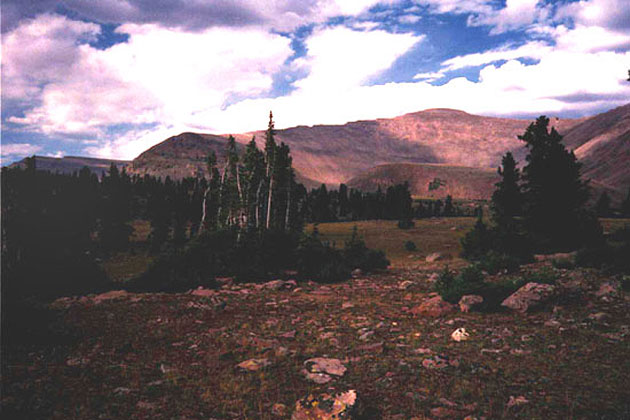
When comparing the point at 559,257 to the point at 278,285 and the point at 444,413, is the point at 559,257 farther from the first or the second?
the point at 444,413

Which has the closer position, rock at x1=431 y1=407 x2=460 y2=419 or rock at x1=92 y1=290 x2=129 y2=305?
rock at x1=431 y1=407 x2=460 y2=419

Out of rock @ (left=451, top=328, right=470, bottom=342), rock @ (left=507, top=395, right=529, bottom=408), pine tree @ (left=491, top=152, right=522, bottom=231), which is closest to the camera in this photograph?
rock @ (left=507, top=395, right=529, bottom=408)

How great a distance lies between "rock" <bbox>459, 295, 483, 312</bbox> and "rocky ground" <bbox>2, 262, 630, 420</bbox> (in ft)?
1.00

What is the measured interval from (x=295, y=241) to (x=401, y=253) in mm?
21865

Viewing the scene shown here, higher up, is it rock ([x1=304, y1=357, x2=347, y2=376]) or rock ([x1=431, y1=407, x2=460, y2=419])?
rock ([x1=431, y1=407, x2=460, y2=419])

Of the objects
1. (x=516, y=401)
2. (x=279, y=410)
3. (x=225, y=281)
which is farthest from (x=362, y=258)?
(x=279, y=410)

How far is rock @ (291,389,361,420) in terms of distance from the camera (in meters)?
5.63

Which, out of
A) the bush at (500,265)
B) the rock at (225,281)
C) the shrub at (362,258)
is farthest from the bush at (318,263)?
the bush at (500,265)

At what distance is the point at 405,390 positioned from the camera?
6867 mm

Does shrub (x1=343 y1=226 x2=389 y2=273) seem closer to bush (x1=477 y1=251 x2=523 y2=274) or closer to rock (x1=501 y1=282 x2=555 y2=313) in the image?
bush (x1=477 y1=251 x2=523 y2=274)

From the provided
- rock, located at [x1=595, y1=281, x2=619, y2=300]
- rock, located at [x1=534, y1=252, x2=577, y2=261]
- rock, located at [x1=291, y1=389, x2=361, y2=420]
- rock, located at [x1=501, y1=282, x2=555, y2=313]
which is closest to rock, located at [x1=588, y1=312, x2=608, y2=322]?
rock, located at [x1=501, y1=282, x2=555, y2=313]

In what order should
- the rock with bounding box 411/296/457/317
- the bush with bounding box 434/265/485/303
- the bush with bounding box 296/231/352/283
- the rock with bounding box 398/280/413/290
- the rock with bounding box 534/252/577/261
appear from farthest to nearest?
the bush with bounding box 296/231/352/283
the rock with bounding box 534/252/577/261
the rock with bounding box 398/280/413/290
the bush with bounding box 434/265/485/303
the rock with bounding box 411/296/457/317

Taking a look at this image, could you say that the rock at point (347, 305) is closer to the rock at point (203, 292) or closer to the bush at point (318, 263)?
the bush at point (318, 263)

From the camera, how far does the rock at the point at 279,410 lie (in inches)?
243
